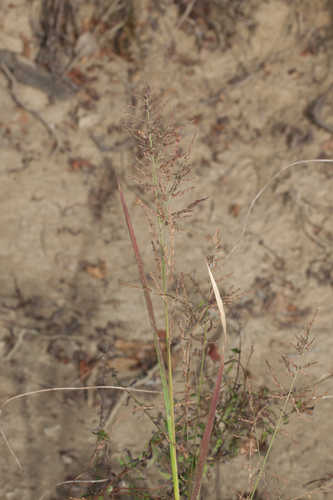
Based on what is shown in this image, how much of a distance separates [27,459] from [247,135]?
5.71ft

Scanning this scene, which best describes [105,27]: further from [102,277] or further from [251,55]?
[102,277]

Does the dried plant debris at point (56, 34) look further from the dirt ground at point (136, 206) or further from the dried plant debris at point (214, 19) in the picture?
the dried plant debris at point (214, 19)

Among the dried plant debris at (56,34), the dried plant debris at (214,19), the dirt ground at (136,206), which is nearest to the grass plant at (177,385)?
the dirt ground at (136,206)

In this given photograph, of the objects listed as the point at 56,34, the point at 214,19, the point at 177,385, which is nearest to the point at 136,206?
the point at 177,385

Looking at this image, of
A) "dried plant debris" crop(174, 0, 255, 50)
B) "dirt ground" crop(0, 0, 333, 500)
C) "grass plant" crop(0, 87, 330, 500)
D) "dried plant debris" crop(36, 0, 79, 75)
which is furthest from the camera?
"dried plant debris" crop(174, 0, 255, 50)

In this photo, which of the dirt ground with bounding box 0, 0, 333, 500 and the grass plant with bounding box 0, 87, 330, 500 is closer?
the grass plant with bounding box 0, 87, 330, 500

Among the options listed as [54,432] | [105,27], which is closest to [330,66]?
[105,27]

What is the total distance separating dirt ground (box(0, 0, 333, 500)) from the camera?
4.28ft

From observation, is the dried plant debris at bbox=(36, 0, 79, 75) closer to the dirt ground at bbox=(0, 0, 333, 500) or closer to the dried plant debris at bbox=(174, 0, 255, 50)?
the dirt ground at bbox=(0, 0, 333, 500)

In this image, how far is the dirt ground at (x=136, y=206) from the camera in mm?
1305

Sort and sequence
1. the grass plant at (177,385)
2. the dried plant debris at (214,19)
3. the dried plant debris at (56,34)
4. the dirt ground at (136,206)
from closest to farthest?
the grass plant at (177,385) → the dirt ground at (136,206) → the dried plant debris at (56,34) → the dried plant debris at (214,19)

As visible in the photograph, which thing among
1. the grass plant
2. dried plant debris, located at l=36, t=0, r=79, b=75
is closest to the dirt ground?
dried plant debris, located at l=36, t=0, r=79, b=75

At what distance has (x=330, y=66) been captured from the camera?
222 cm

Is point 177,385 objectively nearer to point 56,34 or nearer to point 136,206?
point 136,206
